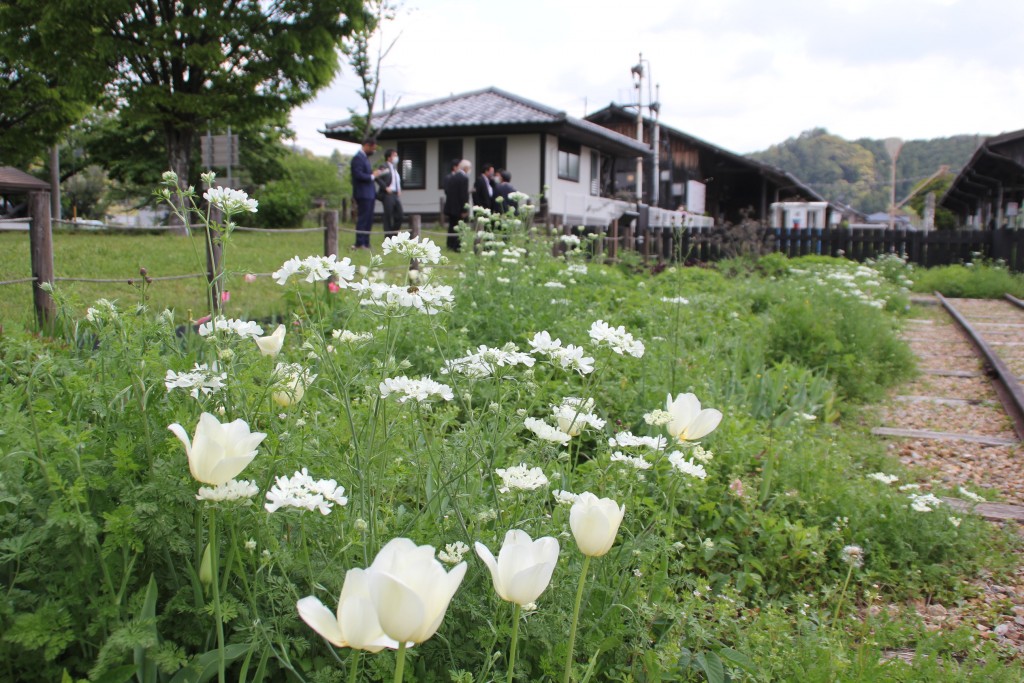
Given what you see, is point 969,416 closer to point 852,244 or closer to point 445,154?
point 852,244

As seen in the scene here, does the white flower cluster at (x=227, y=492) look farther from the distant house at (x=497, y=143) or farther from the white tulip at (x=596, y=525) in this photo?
the distant house at (x=497, y=143)

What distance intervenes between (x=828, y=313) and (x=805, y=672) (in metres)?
5.36

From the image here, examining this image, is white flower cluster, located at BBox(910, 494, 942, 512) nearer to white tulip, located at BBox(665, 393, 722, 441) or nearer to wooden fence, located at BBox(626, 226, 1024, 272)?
white tulip, located at BBox(665, 393, 722, 441)

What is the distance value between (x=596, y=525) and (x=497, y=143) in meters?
23.7

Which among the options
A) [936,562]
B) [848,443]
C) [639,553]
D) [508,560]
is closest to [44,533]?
[508,560]

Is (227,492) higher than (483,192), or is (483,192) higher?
(483,192)

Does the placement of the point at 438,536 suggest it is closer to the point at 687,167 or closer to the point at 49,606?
the point at 49,606

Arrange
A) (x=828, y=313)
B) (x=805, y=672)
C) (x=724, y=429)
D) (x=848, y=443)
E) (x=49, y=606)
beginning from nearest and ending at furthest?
1. (x=49, y=606)
2. (x=805, y=672)
3. (x=724, y=429)
4. (x=848, y=443)
5. (x=828, y=313)

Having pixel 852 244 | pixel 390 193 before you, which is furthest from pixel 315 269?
pixel 852 244

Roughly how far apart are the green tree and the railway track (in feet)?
48.4

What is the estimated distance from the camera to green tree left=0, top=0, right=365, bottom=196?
651 inches

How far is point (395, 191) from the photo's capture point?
1312 cm

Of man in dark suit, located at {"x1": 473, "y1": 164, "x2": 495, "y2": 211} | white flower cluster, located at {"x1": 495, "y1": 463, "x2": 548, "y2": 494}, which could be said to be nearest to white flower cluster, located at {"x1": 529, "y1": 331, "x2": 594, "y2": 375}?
white flower cluster, located at {"x1": 495, "y1": 463, "x2": 548, "y2": 494}

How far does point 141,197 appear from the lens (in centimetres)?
3009
